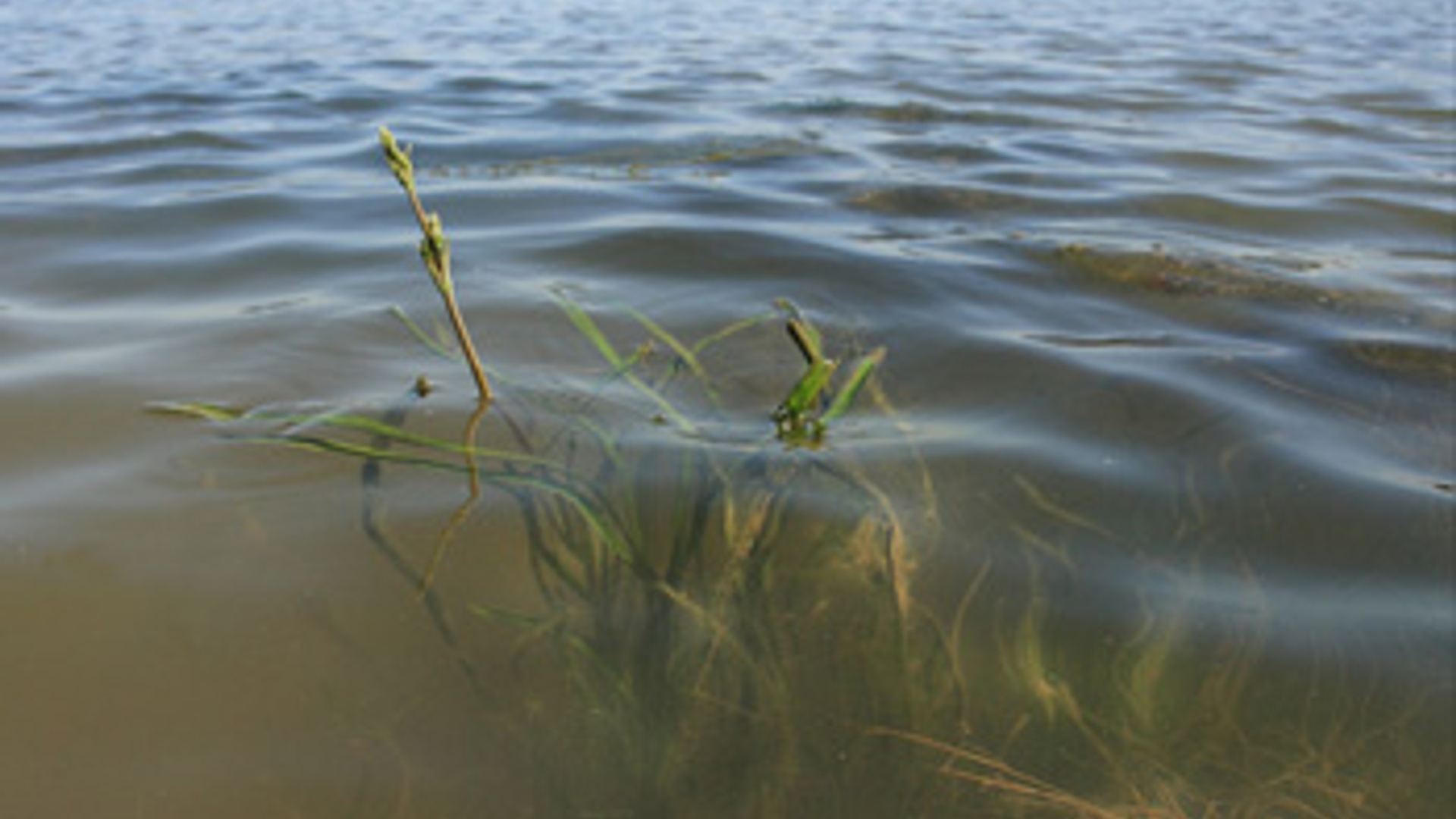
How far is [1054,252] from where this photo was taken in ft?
11.2

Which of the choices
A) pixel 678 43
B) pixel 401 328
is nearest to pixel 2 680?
pixel 401 328


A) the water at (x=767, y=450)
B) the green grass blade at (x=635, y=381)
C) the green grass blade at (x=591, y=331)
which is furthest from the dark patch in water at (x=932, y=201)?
the green grass blade at (x=635, y=381)

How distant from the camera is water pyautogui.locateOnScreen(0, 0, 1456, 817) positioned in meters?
1.29

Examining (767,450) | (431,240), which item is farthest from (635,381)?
(431,240)

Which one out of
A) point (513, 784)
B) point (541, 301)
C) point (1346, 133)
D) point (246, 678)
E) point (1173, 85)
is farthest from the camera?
point (1173, 85)

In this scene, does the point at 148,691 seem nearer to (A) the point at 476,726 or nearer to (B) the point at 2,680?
(B) the point at 2,680

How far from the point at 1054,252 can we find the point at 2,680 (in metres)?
3.10

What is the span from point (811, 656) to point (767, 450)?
1.80 feet

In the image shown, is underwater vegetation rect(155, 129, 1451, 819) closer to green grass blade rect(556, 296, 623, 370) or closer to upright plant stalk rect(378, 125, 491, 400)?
upright plant stalk rect(378, 125, 491, 400)

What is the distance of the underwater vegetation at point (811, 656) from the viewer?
1.27 metres

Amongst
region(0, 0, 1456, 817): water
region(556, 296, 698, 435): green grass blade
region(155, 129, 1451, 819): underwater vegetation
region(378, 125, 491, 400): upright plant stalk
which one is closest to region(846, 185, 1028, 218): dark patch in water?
region(0, 0, 1456, 817): water

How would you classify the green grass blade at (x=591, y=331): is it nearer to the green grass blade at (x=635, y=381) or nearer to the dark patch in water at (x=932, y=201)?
the green grass blade at (x=635, y=381)

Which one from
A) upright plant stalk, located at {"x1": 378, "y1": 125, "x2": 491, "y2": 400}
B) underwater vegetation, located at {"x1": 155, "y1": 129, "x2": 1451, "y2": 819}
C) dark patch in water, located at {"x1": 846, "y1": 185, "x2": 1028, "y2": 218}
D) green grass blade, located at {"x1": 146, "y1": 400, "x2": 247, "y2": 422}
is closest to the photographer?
underwater vegetation, located at {"x1": 155, "y1": 129, "x2": 1451, "y2": 819}

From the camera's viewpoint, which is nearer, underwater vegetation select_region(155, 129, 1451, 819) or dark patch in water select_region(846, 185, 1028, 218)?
underwater vegetation select_region(155, 129, 1451, 819)
